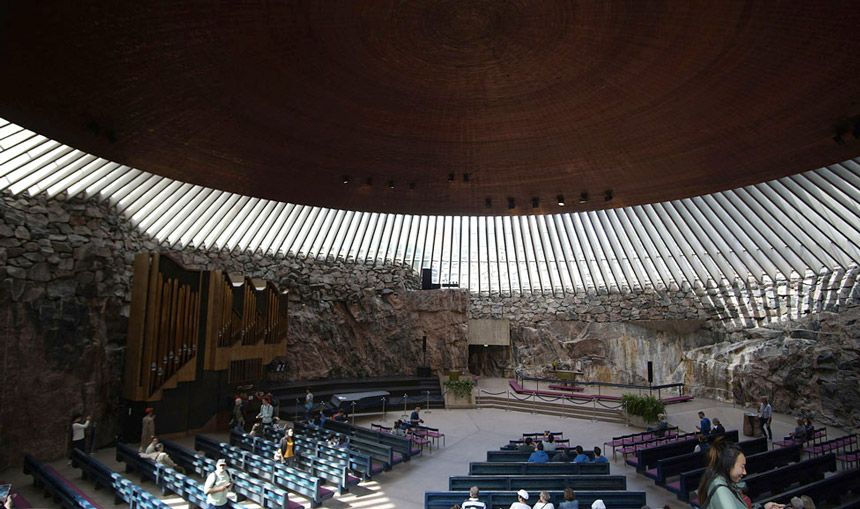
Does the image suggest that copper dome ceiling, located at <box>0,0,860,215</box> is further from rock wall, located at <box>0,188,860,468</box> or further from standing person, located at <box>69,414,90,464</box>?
standing person, located at <box>69,414,90,464</box>

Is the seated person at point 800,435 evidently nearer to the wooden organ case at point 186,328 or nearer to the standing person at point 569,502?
the standing person at point 569,502

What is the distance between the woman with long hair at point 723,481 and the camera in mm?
2215

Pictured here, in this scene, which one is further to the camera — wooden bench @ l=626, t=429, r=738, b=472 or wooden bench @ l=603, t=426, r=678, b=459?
wooden bench @ l=603, t=426, r=678, b=459

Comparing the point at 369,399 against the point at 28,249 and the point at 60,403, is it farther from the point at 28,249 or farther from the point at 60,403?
the point at 28,249

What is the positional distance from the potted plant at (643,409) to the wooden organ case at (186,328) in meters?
11.9

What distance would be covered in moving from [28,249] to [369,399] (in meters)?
10.4

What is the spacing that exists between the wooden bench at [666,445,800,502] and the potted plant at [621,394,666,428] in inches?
207

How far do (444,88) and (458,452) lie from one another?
29.7 ft

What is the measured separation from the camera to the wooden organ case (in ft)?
38.3

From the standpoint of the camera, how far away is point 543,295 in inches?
1017

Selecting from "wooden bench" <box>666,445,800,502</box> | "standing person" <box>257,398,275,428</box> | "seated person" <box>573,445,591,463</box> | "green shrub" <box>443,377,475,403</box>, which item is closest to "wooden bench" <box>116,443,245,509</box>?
"standing person" <box>257,398,275,428</box>

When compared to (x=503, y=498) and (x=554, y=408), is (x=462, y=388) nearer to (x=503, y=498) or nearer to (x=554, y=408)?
(x=554, y=408)

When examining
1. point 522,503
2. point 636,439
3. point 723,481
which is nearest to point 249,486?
point 522,503

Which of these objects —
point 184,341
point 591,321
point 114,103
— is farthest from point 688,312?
point 114,103
